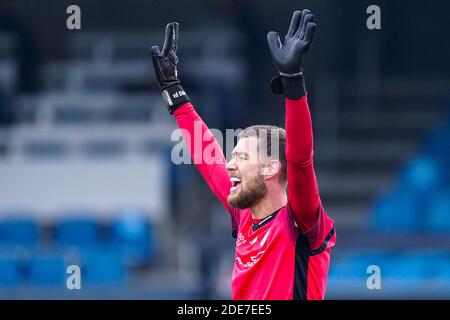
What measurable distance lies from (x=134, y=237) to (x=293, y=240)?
20.5 ft

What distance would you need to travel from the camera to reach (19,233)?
9.85 meters

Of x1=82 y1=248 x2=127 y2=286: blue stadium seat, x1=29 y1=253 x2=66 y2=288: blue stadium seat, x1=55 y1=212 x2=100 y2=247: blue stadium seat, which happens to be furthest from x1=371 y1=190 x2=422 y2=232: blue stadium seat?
x1=29 y1=253 x2=66 y2=288: blue stadium seat

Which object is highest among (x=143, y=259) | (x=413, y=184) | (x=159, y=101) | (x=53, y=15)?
(x=53, y=15)

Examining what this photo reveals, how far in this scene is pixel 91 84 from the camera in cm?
1134

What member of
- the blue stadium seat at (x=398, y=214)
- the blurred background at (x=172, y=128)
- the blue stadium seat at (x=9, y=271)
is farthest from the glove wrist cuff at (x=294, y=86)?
the blue stadium seat at (x=398, y=214)

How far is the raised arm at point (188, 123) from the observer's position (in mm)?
4039

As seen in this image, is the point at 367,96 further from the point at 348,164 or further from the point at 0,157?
the point at 0,157

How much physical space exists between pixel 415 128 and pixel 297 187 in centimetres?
819

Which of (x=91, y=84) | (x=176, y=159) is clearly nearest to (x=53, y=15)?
(x=91, y=84)

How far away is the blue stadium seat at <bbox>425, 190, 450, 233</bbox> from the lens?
9.27 meters

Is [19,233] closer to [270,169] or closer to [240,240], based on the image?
[240,240]

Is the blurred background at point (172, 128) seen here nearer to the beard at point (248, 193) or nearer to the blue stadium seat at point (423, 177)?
the blue stadium seat at point (423, 177)

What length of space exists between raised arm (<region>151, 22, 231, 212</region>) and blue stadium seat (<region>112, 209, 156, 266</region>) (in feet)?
18.5

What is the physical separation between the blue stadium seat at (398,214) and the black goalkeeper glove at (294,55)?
6.20 metres
